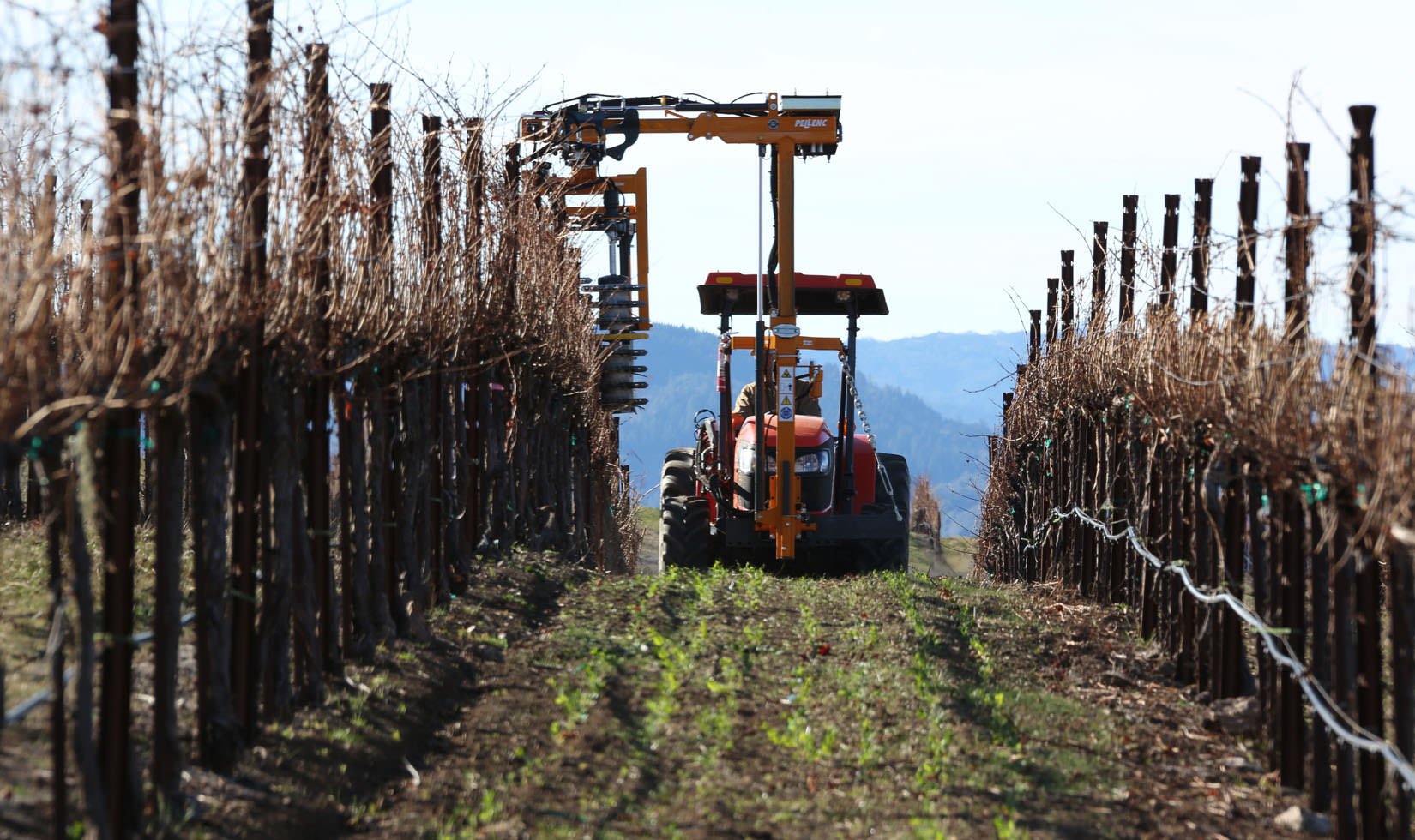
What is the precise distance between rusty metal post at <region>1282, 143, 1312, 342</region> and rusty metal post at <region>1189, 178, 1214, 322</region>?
88 centimetres

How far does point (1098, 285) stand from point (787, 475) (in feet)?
11.2

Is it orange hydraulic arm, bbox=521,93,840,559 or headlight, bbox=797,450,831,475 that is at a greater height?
orange hydraulic arm, bbox=521,93,840,559

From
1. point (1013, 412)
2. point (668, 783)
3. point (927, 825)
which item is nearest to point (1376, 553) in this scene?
point (927, 825)

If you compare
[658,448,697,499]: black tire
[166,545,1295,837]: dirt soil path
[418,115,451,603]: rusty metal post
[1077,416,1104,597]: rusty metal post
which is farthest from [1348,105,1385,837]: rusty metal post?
[658,448,697,499]: black tire

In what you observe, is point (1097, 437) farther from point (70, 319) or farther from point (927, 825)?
point (70, 319)

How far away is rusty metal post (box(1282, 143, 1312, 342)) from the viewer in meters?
7.14

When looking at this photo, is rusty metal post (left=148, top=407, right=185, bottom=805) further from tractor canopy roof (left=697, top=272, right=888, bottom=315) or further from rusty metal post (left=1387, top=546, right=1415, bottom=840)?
tractor canopy roof (left=697, top=272, right=888, bottom=315)

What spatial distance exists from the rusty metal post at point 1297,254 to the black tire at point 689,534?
7.98 metres

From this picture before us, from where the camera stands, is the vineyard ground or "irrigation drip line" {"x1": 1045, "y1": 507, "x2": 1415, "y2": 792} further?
the vineyard ground

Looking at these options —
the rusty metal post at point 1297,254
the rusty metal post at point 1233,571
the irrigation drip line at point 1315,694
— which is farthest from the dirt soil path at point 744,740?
the rusty metal post at point 1297,254

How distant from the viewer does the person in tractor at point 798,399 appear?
14414 millimetres

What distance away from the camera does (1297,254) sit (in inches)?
290

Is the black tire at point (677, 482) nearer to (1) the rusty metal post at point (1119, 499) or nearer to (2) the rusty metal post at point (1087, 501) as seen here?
(2) the rusty metal post at point (1087, 501)

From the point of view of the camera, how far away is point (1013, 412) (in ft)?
Answer: 63.9
